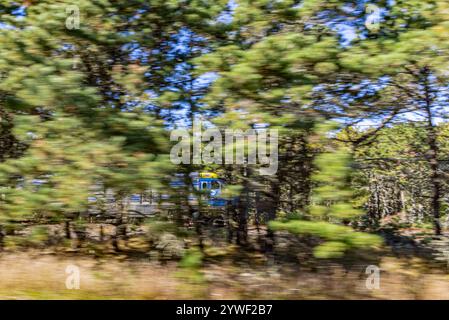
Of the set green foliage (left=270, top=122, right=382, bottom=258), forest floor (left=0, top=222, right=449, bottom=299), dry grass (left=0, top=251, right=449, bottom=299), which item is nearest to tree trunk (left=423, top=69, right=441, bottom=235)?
forest floor (left=0, top=222, right=449, bottom=299)

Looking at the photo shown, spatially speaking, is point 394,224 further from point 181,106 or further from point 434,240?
point 181,106

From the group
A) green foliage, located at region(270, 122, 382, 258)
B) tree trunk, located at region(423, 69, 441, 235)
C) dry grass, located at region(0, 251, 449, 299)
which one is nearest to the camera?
green foliage, located at region(270, 122, 382, 258)

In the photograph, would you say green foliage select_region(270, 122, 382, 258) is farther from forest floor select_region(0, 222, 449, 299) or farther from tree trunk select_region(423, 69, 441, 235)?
tree trunk select_region(423, 69, 441, 235)

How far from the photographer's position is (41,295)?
197 inches

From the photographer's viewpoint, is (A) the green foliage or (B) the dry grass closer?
(A) the green foliage

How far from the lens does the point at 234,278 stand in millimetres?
5418

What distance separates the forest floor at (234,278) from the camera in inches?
193

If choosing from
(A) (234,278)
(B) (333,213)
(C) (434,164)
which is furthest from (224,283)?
(C) (434,164)

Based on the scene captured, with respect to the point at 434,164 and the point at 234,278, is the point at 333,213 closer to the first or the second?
the point at 234,278

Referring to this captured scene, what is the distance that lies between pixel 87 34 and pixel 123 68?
70 cm

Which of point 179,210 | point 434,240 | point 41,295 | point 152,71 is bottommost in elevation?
point 41,295

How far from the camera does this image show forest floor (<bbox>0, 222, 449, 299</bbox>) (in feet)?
16.1

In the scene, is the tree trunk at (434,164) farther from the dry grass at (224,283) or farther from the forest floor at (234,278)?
the dry grass at (224,283)
